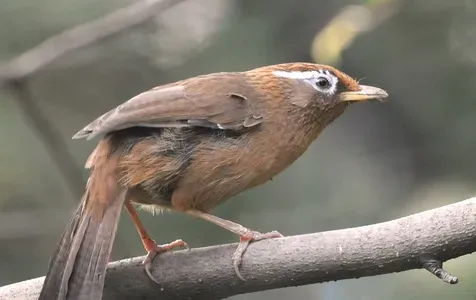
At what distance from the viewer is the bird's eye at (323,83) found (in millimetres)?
3359

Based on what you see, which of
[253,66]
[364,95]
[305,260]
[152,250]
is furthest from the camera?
[253,66]

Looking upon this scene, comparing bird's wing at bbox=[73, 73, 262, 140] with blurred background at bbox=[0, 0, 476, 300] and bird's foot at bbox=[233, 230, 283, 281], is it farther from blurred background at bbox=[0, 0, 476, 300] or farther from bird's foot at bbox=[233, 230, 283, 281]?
blurred background at bbox=[0, 0, 476, 300]

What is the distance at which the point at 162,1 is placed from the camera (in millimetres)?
3318

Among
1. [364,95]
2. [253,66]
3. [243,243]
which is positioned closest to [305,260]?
[243,243]

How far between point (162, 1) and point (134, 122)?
0.63 m

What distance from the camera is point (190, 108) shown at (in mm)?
3107

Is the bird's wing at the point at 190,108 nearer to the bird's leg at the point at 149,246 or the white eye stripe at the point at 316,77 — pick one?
the white eye stripe at the point at 316,77

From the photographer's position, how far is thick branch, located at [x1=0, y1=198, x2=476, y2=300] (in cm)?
240

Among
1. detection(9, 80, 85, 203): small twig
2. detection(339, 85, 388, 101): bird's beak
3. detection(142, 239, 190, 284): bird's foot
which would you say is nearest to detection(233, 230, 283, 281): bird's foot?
detection(142, 239, 190, 284): bird's foot

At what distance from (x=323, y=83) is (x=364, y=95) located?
179mm

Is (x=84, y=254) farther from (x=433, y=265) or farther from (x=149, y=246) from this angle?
(x=433, y=265)

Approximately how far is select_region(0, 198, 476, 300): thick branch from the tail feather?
0.19 m

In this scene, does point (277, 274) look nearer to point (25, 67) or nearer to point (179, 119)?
point (179, 119)

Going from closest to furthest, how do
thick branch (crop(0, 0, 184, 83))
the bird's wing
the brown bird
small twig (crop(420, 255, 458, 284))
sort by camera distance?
small twig (crop(420, 255, 458, 284))
the brown bird
the bird's wing
thick branch (crop(0, 0, 184, 83))
